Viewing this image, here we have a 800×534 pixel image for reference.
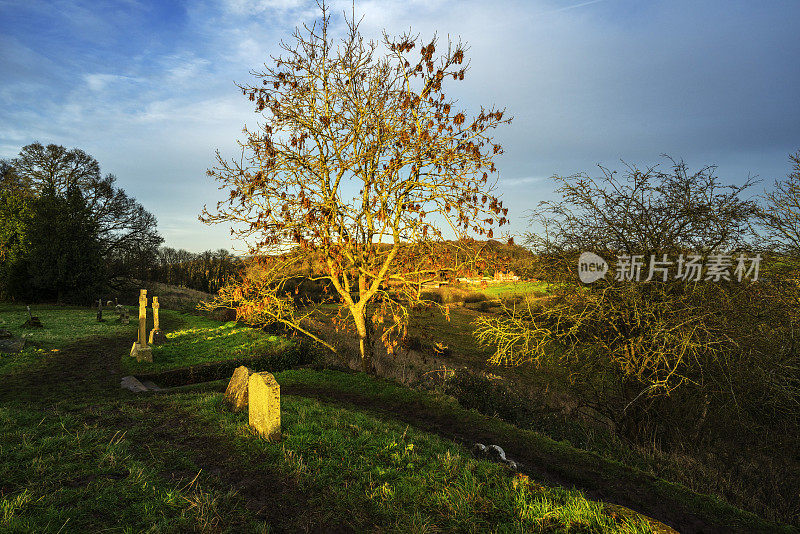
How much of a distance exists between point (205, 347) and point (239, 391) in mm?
11801

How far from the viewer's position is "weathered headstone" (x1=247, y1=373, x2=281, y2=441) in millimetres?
6492

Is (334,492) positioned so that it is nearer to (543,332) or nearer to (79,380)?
(543,332)

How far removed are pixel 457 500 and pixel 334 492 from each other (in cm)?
159

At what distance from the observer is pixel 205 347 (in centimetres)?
1834

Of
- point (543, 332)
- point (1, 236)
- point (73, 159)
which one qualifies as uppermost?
point (73, 159)

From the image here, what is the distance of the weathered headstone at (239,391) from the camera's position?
812 centimetres

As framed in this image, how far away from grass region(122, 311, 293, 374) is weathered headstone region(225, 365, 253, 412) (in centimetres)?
786

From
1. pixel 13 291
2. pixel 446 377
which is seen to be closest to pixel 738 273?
pixel 446 377

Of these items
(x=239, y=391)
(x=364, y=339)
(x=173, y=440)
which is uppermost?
(x=364, y=339)

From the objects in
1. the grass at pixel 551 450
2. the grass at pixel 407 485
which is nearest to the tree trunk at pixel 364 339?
the grass at pixel 551 450

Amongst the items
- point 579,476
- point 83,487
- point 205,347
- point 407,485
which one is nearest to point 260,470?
point 83,487

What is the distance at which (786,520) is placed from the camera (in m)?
6.27

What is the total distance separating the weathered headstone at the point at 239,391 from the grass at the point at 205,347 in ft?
25.8

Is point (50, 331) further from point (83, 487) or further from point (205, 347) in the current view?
point (83, 487)
